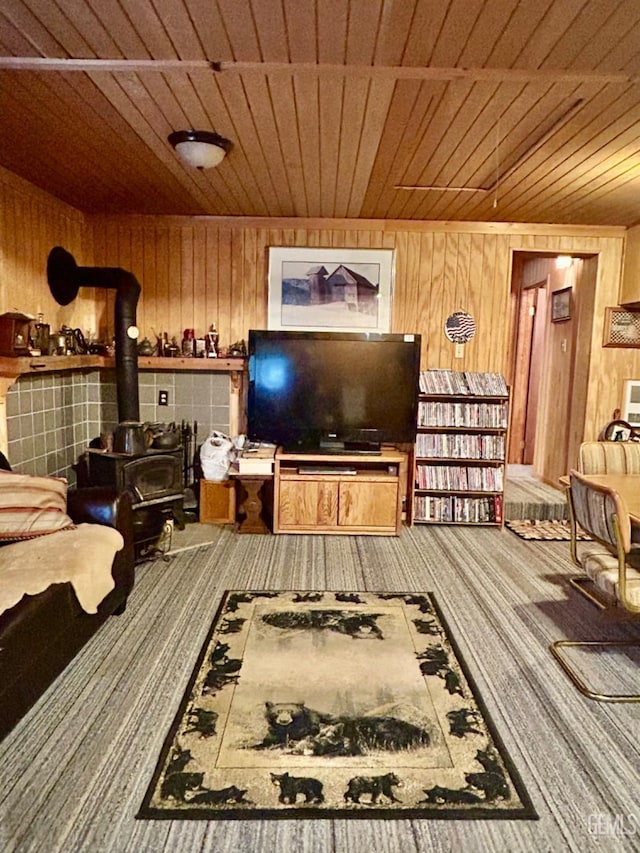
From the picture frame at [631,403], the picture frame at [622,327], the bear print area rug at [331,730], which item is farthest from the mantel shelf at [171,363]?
the picture frame at [631,403]

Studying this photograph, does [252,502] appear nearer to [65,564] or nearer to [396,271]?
[65,564]

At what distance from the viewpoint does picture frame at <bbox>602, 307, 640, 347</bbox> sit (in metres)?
4.55

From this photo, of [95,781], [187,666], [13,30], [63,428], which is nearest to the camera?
[95,781]

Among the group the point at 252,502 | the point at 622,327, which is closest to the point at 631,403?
the point at 622,327

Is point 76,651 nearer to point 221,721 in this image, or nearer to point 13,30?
point 221,721

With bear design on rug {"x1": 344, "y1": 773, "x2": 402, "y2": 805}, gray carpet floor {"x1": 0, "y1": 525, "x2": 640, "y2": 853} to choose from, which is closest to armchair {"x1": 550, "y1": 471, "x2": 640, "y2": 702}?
gray carpet floor {"x1": 0, "y1": 525, "x2": 640, "y2": 853}

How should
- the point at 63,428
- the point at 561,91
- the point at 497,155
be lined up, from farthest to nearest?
A: the point at 63,428
the point at 497,155
the point at 561,91

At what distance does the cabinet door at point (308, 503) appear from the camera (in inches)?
163

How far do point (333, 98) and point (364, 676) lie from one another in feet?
8.22

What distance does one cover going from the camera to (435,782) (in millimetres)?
1794

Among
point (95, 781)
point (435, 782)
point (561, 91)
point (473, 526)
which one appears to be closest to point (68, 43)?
point (561, 91)

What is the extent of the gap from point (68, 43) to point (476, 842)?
2.97m

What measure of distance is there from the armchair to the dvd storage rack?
1.66m

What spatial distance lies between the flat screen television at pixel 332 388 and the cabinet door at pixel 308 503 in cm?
30
